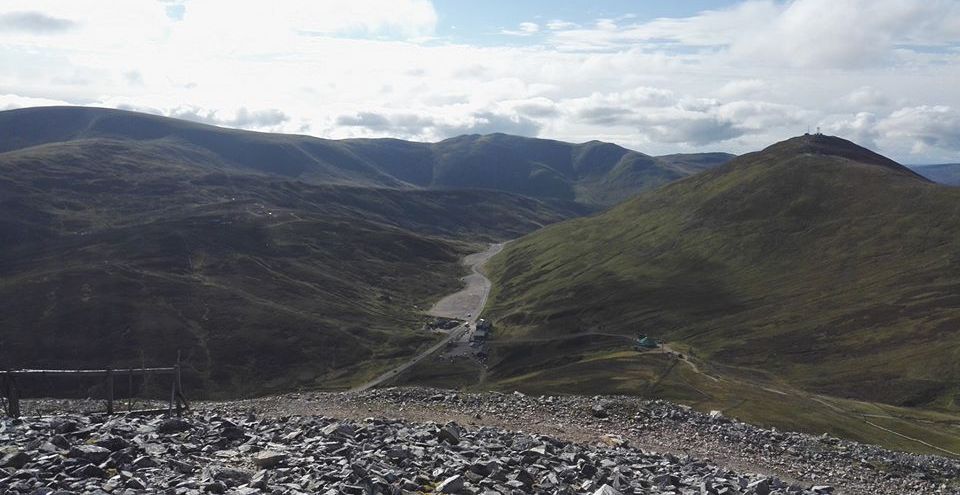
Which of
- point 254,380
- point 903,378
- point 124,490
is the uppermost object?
point 124,490

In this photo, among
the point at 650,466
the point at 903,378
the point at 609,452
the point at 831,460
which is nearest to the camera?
the point at 650,466

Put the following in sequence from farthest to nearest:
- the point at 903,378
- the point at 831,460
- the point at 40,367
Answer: the point at 40,367 → the point at 903,378 → the point at 831,460

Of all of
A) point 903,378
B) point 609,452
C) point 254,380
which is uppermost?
point 609,452

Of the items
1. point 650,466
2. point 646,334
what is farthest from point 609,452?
point 646,334

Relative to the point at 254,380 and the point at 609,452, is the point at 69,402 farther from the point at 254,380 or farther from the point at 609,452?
the point at 609,452

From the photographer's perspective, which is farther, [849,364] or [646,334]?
[646,334]

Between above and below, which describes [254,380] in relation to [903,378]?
below

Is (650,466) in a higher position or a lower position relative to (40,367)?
higher

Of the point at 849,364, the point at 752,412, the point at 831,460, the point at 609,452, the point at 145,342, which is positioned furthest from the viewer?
the point at 145,342

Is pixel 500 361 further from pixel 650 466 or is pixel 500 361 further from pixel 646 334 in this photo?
pixel 650 466

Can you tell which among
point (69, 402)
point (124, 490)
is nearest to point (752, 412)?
point (124, 490)
